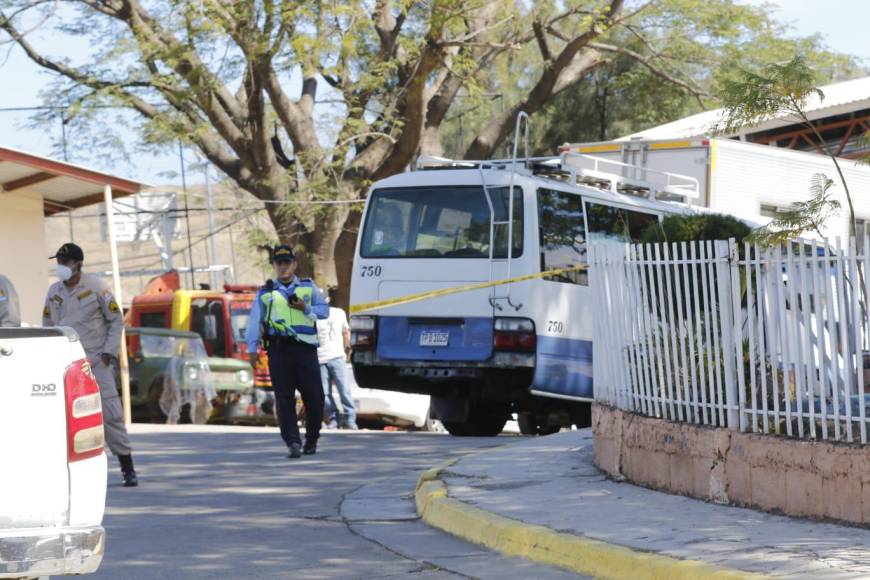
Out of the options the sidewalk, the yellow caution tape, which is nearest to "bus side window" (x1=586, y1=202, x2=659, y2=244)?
the yellow caution tape

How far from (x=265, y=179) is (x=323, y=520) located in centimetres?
2034

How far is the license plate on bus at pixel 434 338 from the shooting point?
1471cm

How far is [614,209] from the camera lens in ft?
51.9

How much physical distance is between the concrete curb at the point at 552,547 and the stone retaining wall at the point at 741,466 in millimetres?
1278

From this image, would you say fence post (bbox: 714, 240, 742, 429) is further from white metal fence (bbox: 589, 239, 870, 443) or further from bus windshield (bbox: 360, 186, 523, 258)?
bus windshield (bbox: 360, 186, 523, 258)

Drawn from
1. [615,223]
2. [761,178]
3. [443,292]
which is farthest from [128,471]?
[761,178]

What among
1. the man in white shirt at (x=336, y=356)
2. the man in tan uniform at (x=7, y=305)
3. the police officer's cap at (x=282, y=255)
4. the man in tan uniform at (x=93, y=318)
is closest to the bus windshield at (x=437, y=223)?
the police officer's cap at (x=282, y=255)

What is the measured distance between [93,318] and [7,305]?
96 cm

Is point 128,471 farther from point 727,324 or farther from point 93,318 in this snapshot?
point 727,324

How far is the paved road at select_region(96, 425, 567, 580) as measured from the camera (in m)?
7.66

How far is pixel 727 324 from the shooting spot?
871 centimetres

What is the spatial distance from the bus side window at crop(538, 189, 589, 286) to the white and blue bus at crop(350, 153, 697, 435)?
13 mm

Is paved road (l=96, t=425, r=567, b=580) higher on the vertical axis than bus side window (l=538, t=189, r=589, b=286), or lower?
lower

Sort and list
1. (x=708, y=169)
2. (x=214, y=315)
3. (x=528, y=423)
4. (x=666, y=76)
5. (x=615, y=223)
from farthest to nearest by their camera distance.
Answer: (x=666, y=76), (x=214, y=315), (x=708, y=169), (x=528, y=423), (x=615, y=223)
